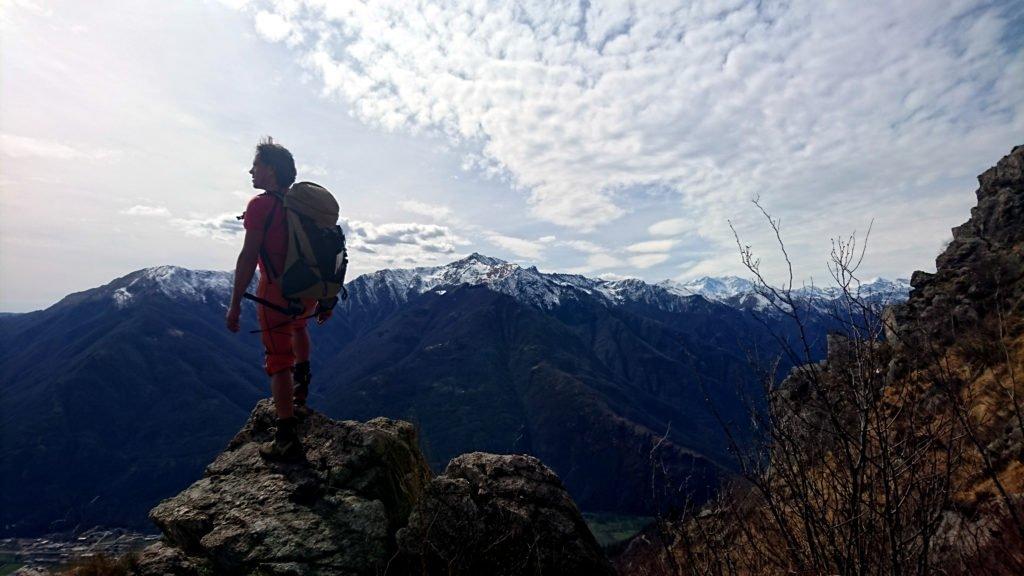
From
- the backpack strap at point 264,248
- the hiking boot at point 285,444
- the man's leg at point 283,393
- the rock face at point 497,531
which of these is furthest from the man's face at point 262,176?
the rock face at point 497,531

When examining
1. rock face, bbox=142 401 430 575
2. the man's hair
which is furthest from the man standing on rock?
rock face, bbox=142 401 430 575

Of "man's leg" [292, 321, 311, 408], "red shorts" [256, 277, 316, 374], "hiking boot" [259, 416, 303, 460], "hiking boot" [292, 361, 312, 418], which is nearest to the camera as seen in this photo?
"hiking boot" [259, 416, 303, 460]

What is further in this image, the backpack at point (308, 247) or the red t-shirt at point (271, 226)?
the backpack at point (308, 247)

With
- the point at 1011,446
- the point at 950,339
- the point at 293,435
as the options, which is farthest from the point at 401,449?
the point at 950,339

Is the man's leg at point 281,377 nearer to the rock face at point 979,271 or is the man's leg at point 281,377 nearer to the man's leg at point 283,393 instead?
the man's leg at point 283,393

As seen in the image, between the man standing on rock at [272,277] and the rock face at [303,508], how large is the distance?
1.75 ft

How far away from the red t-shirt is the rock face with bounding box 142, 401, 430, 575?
2.67 meters

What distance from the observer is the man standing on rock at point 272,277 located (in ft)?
21.8

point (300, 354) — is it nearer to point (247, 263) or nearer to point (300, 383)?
point (300, 383)

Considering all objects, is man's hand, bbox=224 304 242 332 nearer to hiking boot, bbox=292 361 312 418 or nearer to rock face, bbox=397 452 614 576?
Answer: hiking boot, bbox=292 361 312 418

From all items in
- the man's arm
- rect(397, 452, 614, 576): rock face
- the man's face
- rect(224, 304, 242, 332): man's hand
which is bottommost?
rect(397, 452, 614, 576): rock face

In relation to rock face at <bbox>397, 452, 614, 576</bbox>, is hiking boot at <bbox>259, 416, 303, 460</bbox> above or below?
above

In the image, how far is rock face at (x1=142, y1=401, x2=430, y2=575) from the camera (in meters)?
5.21

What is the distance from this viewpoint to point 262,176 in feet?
23.3
